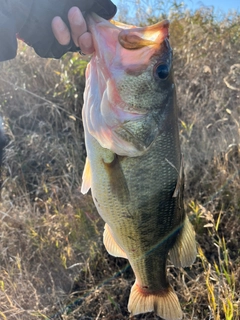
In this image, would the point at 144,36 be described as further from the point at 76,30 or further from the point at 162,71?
the point at 76,30

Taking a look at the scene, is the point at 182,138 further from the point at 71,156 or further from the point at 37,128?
the point at 37,128

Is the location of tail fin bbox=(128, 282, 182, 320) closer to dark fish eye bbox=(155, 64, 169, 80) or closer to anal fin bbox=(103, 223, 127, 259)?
anal fin bbox=(103, 223, 127, 259)

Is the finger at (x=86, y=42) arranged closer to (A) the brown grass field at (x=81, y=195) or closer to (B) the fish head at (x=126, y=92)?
(B) the fish head at (x=126, y=92)

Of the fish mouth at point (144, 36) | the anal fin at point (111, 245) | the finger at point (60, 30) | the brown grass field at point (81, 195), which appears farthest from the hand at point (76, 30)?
the brown grass field at point (81, 195)

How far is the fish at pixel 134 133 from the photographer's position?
1354mm

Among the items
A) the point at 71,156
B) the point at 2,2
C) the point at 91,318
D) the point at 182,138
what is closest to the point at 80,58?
the point at 71,156

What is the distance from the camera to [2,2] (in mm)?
1486

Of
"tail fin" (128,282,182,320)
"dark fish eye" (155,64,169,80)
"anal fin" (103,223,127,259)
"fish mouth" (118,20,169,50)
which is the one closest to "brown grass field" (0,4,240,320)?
"tail fin" (128,282,182,320)

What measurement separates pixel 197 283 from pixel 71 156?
1618mm

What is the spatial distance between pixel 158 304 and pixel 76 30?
125cm

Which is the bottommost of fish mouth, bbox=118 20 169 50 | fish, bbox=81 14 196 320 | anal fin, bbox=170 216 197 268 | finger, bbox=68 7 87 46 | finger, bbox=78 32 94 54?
anal fin, bbox=170 216 197 268

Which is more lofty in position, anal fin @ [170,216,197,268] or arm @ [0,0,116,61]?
arm @ [0,0,116,61]

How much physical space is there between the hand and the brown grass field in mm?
1066

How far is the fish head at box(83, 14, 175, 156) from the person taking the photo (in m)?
1.35
